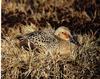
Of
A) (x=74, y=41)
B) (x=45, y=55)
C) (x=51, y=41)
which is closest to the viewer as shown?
(x=45, y=55)

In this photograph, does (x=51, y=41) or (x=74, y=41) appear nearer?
(x=51, y=41)

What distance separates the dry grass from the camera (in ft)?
13.7

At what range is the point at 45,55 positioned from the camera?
13.9ft

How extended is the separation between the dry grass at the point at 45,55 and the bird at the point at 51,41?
76 millimetres

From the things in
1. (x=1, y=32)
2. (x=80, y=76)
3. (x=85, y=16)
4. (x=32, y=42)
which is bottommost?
(x=80, y=76)

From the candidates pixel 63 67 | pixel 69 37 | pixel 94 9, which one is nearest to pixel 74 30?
pixel 69 37

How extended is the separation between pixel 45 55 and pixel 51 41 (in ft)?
1.04

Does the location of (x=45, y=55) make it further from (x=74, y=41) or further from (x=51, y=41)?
(x=74, y=41)

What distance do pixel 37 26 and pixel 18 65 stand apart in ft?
3.73

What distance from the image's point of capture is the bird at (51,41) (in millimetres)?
4363

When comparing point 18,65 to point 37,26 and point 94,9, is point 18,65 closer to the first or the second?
point 37,26

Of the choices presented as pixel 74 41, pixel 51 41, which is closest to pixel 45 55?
pixel 51 41

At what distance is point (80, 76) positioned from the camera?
13.7ft

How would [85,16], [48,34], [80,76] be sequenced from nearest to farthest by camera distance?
[80,76] < [48,34] < [85,16]
